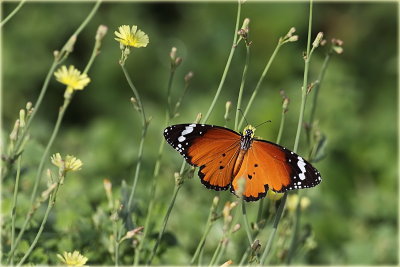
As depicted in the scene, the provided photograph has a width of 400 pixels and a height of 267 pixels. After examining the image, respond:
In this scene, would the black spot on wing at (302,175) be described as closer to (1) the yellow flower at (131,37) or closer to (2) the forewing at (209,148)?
(2) the forewing at (209,148)

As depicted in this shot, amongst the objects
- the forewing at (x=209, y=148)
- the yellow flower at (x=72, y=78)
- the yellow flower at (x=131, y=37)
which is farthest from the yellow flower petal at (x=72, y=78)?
the forewing at (x=209, y=148)

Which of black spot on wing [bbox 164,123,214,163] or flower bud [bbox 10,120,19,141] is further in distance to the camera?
black spot on wing [bbox 164,123,214,163]

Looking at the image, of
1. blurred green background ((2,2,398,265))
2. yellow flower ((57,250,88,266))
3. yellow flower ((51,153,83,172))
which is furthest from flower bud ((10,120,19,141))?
blurred green background ((2,2,398,265))

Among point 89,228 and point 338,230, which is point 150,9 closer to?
point 338,230

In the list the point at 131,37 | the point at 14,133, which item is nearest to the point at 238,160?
the point at 131,37

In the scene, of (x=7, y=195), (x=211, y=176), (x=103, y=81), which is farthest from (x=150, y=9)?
(x=211, y=176)

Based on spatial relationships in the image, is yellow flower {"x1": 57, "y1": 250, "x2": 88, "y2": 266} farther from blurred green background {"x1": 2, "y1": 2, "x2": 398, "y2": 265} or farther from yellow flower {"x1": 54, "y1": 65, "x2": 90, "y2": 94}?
blurred green background {"x1": 2, "y1": 2, "x2": 398, "y2": 265}
